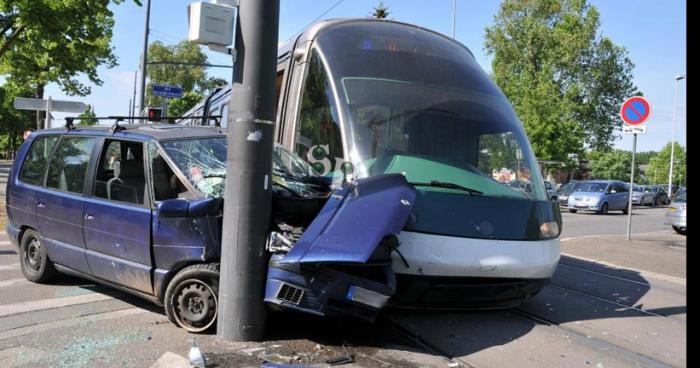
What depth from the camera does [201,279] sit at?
15.0 ft

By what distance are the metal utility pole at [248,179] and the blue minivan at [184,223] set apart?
0.55 ft

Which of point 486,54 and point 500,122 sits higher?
point 486,54

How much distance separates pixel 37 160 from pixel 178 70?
4852 cm

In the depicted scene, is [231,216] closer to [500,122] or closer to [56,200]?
[56,200]

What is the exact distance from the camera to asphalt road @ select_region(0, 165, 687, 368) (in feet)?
13.7

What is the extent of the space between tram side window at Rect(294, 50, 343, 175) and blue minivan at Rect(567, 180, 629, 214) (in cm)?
2417

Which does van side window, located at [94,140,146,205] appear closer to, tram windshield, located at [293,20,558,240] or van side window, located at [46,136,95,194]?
van side window, located at [46,136,95,194]

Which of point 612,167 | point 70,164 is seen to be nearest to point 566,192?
point 70,164

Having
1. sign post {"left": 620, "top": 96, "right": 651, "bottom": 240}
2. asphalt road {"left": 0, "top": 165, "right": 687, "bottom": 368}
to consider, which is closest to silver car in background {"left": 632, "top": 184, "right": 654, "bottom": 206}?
sign post {"left": 620, "top": 96, "right": 651, "bottom": 240}

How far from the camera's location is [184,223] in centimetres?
448

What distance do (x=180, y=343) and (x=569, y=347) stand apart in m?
3.22

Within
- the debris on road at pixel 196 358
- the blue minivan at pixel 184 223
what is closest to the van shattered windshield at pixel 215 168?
the blue minivan at pixel 184 223

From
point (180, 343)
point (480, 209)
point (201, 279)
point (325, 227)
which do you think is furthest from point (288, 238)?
point (480, 209)

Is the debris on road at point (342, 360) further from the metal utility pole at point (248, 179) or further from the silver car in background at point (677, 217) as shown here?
the silver car in background at point (677, 217)
